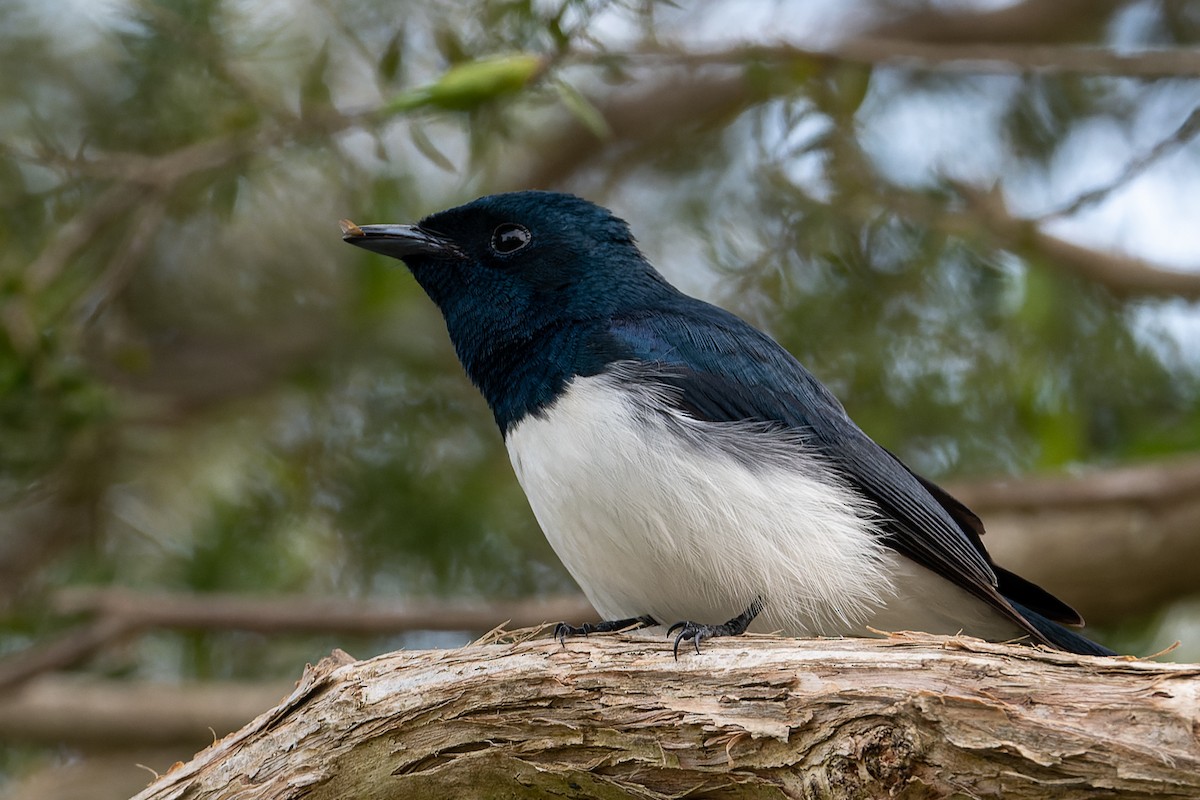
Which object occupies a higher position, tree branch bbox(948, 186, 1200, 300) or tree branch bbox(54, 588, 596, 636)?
tree branch bbox(948, 186, 1200, 300)

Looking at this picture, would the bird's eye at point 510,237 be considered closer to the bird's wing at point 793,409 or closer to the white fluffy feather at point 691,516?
the bird's wing at point 793,409

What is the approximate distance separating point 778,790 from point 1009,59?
332 cm

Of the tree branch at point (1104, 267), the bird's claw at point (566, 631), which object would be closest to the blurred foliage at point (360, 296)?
the tree branch at point (1104, 267)

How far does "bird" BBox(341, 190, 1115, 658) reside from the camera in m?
3.81

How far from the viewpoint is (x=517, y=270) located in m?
4.47

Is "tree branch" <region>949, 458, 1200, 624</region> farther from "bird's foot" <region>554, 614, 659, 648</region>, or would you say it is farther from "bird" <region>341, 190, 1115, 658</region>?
"bird's foot" <region>554, 614, 659, 648</region>

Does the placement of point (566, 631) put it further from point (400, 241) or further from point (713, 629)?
point (400, 241)

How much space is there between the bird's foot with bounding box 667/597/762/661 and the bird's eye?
4.57 ft

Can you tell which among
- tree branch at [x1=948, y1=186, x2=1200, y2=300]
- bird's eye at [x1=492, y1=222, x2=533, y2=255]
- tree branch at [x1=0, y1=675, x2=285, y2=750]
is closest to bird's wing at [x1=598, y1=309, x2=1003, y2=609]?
bird's eye at [x1=492, y1=222, x2=533, y2=255]

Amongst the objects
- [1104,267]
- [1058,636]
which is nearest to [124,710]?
[1058,636]

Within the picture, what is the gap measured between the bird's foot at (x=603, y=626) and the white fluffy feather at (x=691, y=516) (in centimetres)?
3

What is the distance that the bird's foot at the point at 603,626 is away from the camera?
11.6 ft

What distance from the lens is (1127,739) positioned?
113 inches

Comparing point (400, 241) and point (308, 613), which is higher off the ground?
point (400, 241)
